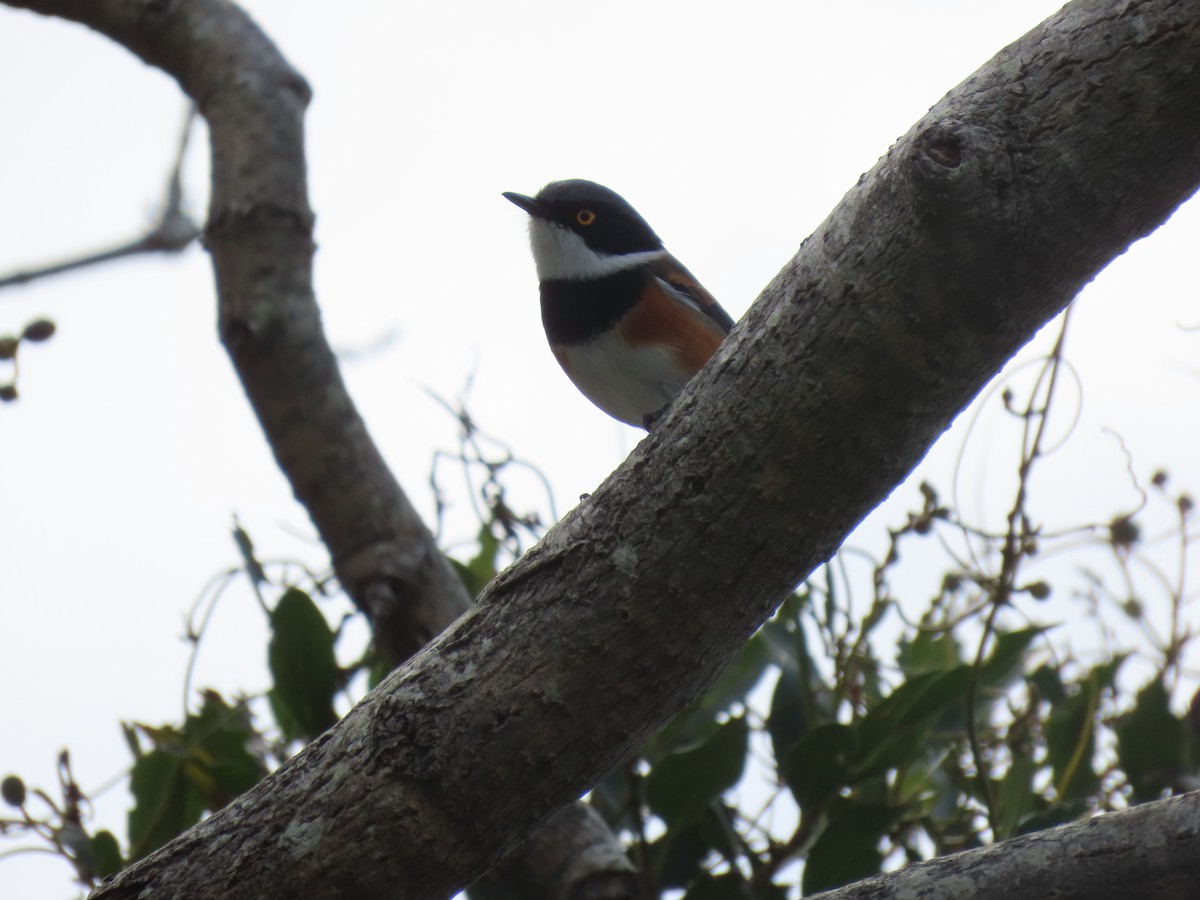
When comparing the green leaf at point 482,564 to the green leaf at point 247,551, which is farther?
the green leaf at point 482,564

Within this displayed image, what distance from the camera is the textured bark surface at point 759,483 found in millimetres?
1694

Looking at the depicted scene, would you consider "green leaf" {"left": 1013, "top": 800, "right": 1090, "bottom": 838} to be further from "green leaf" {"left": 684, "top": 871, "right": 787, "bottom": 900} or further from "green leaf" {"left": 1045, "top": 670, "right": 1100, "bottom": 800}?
→ "green leaf" {"left": 684, "top": 871, "right": 787, "bottom": 900}

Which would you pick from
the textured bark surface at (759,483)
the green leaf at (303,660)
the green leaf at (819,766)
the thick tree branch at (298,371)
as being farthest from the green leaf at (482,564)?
the textured bark surface at (759,483)

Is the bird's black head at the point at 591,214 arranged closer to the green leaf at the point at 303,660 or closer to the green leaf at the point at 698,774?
the green leaf at the point at 303,660

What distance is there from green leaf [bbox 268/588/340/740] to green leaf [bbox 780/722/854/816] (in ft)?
3.91

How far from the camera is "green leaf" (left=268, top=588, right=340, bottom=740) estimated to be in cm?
323

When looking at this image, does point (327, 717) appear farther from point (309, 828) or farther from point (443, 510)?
point (309, 828)

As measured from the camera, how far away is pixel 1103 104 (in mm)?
1673

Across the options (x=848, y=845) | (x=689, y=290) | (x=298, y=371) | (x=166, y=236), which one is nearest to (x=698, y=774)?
(x=848, y=845)

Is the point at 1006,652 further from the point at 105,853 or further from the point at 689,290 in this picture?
the point at 105,853

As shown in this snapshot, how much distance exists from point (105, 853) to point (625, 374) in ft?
6.88

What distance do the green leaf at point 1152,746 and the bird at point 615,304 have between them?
1.52m

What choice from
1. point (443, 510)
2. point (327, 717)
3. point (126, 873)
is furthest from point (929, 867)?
point (443, 510)

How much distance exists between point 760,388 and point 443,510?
83.8 inches
